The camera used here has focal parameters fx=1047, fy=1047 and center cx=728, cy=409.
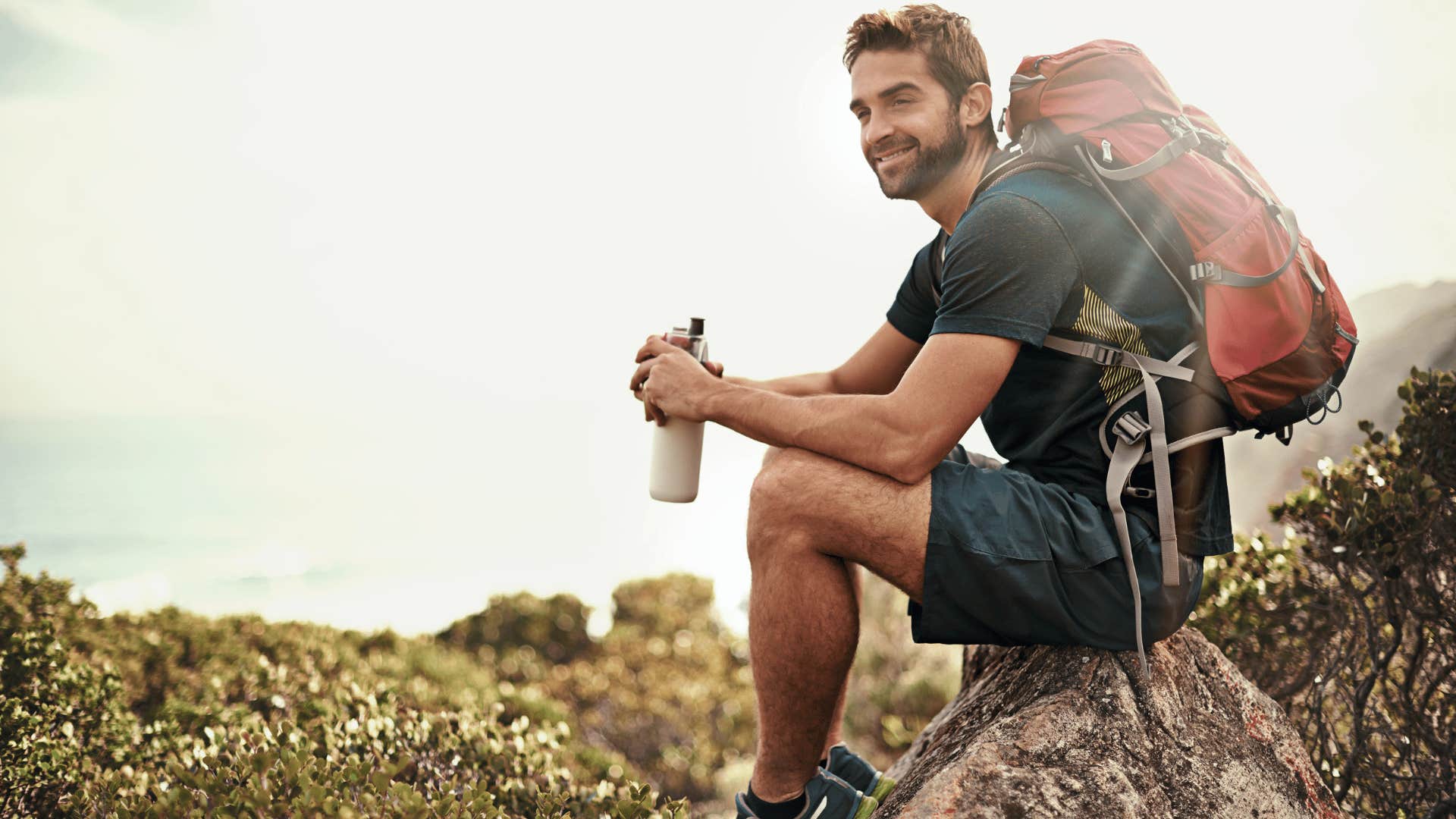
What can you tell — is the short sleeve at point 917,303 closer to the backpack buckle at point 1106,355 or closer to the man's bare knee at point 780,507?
the backpack buckle at point 1106,355

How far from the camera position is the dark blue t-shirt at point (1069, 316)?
7.59 ft

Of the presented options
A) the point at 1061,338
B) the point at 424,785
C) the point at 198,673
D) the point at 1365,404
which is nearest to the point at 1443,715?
the point at 1061,338

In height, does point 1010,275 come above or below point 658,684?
above

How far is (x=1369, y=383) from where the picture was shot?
7.73 meters

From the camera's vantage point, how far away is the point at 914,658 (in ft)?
28.6

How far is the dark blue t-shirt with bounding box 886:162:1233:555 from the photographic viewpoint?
2.31 meters

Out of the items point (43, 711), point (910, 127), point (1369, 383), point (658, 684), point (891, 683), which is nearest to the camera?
point (910, 127)

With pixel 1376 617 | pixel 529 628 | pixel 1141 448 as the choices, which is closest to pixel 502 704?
pixel 1141 448

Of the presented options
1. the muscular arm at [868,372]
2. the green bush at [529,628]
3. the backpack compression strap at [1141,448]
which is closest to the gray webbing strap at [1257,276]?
the backpack compression strap at [1141,448]

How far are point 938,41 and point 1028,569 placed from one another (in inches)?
61.4

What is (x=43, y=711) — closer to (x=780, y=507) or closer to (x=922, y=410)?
(x=780, y=507)

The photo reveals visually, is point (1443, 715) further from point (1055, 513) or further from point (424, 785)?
point (424, 785)

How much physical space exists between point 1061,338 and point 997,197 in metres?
0.36

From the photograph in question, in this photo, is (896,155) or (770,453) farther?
(896,155)
